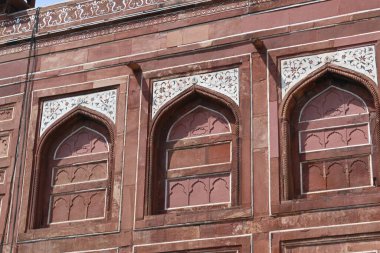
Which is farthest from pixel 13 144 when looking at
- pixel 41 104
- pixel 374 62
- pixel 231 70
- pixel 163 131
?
pixel 374 62

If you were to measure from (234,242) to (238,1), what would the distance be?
3253 millimetres

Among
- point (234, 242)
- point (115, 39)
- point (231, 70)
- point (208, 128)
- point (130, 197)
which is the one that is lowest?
point (234, 242)

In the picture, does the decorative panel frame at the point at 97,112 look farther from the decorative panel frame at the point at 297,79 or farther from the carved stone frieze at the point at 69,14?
the decorative panel frame at the point at 297,79

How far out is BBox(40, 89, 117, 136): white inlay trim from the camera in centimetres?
1116

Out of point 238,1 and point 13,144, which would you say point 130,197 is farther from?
point 238,1

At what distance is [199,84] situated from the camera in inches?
422

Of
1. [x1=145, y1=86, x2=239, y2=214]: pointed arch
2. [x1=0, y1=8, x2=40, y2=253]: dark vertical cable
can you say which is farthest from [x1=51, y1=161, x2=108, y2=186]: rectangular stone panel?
[x1=145, y1=86, x2=239, y2=214]: pointed arch

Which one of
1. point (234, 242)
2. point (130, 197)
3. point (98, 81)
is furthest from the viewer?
point (98, 81)

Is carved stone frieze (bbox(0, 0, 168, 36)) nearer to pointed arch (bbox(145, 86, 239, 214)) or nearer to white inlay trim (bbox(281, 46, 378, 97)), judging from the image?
pointed arch (bbox(145, 86, 239, 214))

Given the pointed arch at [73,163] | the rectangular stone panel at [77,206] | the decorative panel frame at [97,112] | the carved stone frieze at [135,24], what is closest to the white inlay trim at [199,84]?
the decorative panel frame at [97,112]

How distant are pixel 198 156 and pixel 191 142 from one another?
0.23m

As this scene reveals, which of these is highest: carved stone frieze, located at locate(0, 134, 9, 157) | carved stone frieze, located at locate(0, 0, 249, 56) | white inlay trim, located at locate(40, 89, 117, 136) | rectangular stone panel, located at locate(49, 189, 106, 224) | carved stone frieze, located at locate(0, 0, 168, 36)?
carved stone frieze, located at locate(0, 0, 168, 36)

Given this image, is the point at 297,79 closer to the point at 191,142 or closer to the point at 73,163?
the point at 191,142

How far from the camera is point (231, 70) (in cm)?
1065
